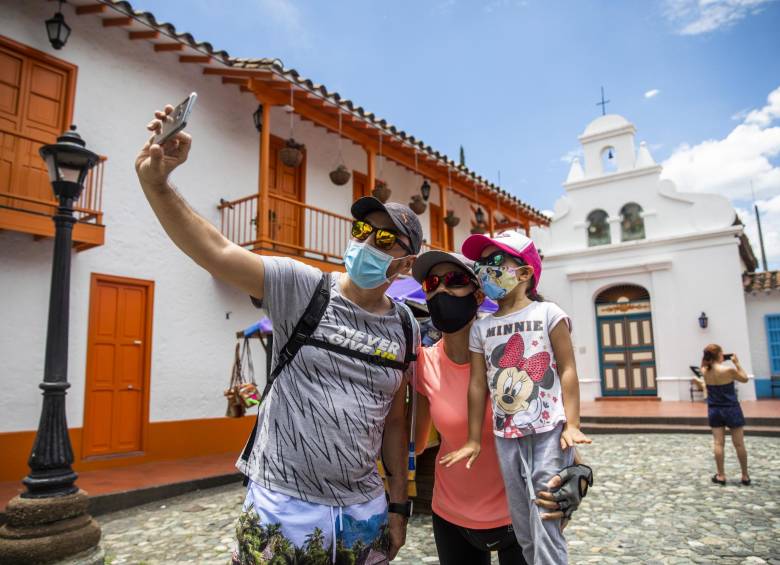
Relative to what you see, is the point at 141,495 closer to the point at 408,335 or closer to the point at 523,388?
the point at 408,335

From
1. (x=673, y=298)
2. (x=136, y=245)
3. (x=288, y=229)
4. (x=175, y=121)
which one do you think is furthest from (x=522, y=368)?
(x=673, y=298)

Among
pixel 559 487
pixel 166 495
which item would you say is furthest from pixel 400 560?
pixel 166 495

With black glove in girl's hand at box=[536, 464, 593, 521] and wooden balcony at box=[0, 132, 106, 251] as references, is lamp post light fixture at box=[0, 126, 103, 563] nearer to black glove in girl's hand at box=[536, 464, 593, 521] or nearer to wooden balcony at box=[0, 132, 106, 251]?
wooden balcony at box=[0, 132, 106, 251]

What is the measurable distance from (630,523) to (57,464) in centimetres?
535

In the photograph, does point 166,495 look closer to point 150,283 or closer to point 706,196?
point 150,283

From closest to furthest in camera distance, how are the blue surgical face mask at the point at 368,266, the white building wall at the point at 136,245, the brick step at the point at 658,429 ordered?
the blue surgical face mask at the point at 368,266 → the white building wall at the point at 136,245 → the brick step at the point at 658,429

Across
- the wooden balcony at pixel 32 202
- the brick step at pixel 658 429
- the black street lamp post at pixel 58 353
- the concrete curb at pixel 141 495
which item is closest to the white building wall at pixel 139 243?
the wooden balcony at pixel 32 202

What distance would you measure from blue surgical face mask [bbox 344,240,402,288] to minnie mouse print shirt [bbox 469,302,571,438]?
54 centimetres

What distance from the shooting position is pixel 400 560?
436 centimetres

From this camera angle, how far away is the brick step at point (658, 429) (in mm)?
10491

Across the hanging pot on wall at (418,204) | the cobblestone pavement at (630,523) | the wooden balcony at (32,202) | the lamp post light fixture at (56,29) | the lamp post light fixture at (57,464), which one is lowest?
the cobblestone pavement at (630,523)

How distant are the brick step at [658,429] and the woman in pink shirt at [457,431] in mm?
10754

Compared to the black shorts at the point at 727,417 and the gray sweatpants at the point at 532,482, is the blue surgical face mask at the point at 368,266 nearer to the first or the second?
the gray sweatpants at the point at 532,482

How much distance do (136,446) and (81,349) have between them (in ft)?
5.74
